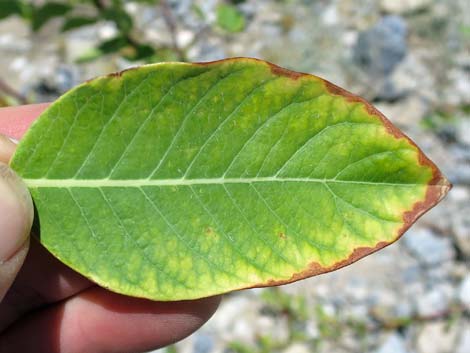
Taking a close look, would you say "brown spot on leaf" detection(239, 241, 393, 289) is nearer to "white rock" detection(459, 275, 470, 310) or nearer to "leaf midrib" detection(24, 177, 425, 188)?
"leaf midrib" detection(24, 177, 425, 188)

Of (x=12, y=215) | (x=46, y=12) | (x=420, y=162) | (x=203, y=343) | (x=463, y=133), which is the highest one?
(x=420, y=162)

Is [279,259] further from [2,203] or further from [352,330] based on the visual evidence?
[352,330]

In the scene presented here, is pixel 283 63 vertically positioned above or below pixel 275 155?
below

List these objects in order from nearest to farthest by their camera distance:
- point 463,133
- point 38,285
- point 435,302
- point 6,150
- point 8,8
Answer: point 6,150
point 38,285
point 8,8
point 435,302
point 463,133

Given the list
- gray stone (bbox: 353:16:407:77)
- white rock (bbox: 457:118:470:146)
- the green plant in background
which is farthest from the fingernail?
gray stone (bbox: 353:16:407:77)

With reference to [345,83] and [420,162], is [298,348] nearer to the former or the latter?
[345,83]

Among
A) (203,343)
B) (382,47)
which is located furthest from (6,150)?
(382,47)

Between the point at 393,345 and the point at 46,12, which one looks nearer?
the point at 46,12

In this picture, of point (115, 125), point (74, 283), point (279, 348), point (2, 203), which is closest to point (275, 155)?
point (115, 125)
